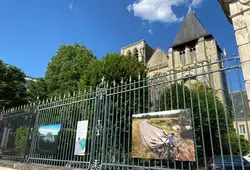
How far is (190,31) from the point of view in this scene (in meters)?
30.1

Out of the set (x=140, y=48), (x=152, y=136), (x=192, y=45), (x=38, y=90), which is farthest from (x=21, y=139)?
(x=140, y=48)

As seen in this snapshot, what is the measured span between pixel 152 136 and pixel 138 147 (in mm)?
351

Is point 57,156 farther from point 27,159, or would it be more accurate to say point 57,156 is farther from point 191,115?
point 191,115

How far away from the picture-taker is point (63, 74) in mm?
19219

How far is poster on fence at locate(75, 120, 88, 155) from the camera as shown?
4.14 m

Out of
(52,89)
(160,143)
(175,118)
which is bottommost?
(160,143)

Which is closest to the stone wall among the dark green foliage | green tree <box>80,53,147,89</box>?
green tree <box>80,53,147,89</box>

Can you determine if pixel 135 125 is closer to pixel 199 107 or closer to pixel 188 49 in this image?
pixel 199 107

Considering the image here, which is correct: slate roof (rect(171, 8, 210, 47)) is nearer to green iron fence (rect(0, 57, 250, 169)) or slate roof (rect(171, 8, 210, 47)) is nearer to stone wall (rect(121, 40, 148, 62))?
stone wall (rect(121, 40, 148, 62))

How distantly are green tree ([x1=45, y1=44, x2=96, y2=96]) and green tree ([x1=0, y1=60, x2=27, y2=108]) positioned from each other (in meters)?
2.75

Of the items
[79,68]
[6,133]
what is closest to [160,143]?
[6,133]

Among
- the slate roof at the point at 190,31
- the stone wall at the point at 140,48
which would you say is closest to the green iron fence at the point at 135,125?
the slate roof at the point at 190,31

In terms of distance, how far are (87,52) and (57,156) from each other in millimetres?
17229

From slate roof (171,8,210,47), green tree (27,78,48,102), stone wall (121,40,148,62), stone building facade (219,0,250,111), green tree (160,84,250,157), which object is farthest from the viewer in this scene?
stone wall (121,40,148,62)
